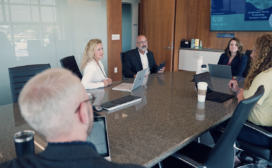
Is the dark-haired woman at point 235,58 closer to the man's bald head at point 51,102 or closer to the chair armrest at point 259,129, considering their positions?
the chair armrest at point 259,129

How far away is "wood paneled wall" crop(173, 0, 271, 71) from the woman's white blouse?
3349mm

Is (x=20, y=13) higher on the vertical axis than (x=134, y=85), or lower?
higher

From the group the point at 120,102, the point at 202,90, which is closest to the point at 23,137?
the point at 120,102

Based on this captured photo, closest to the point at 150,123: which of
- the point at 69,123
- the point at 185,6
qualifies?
the point at 69,123

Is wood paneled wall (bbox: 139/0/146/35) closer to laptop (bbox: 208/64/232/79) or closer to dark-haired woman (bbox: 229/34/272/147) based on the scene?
laptop (bbox: 208/64/232/79)

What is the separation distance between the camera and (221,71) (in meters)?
2.91

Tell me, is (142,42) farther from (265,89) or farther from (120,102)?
(265,89)

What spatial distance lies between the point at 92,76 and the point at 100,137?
1524mm

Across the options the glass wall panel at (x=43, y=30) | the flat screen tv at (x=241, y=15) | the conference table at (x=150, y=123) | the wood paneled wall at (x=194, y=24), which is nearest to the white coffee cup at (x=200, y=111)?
the conference table at (x=150, y=123)

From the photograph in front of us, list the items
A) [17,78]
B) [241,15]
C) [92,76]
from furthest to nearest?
1. [241,15]
2. [92,76]
3. [17,78]

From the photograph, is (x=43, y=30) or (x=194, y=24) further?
(x=194, y=24)

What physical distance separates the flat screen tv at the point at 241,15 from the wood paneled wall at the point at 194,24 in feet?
0.83

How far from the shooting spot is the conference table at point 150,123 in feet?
3.75

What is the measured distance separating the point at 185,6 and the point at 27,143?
539 centimetres
